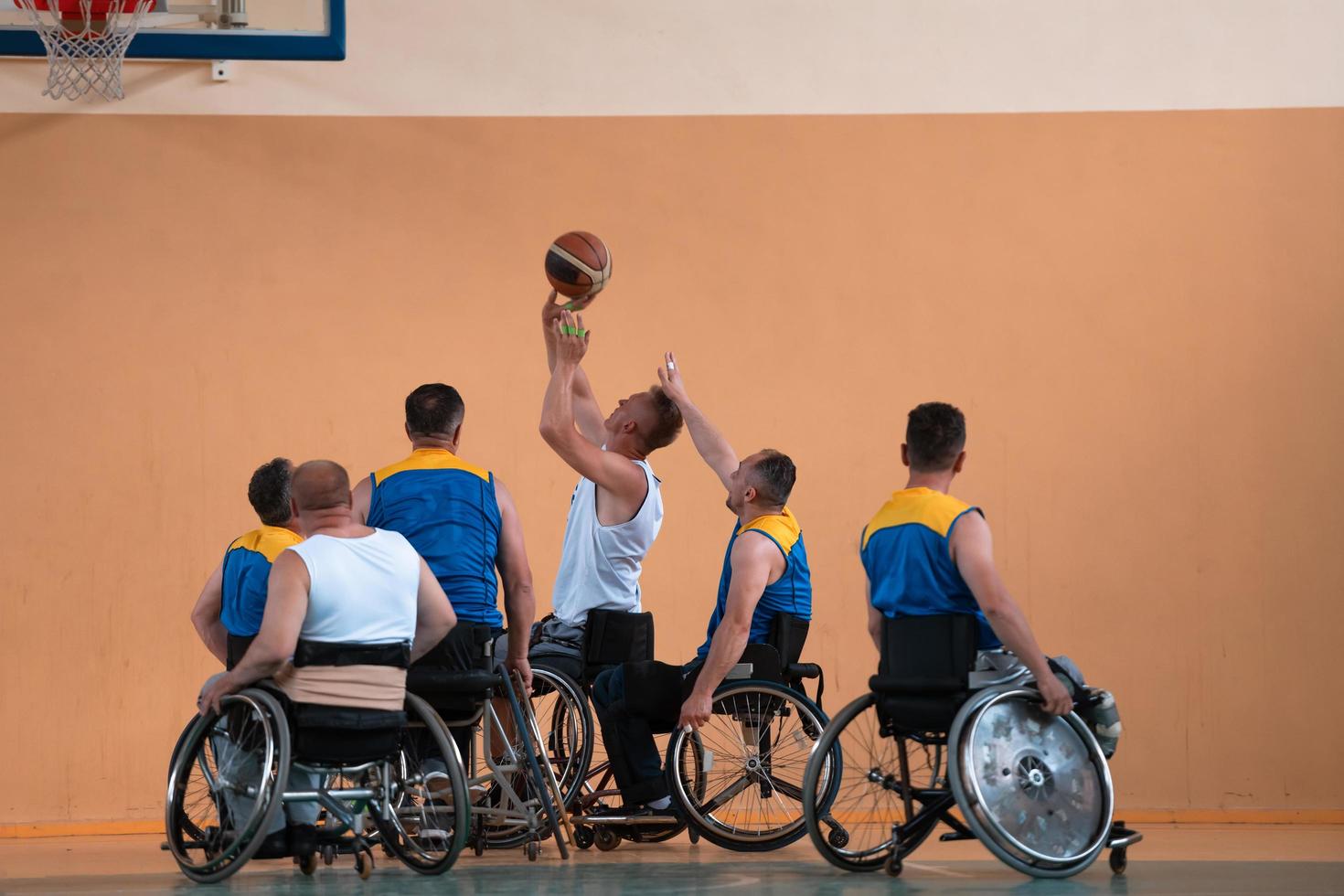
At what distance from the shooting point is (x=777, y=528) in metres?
4.24

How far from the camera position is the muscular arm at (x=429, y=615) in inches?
146

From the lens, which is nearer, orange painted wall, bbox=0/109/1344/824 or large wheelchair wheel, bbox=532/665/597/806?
large wheelchair wheel, bbox=532/665/597/806

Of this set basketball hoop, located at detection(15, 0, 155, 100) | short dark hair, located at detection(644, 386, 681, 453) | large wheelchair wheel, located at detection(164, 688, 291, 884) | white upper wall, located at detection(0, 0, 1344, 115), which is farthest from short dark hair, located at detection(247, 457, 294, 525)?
white upper wall, located at detection(0, 0, 1344, 115)

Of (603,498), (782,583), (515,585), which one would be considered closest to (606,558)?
(603,498)

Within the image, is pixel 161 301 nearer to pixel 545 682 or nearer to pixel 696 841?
pixel 545 682

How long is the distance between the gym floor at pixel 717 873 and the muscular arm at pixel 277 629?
480 millimetres

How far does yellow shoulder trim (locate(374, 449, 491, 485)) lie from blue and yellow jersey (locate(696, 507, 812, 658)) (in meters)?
0.75

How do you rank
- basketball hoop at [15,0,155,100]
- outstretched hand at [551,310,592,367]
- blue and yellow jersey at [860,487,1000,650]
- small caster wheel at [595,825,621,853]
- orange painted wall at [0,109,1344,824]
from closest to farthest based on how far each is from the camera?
blue and yellow jersey at [860,487,1000,650], outstretched hand at [551,310,592,367], small caster wheel at [595,825,621,853], basketball hoop at [15,0,155,100], orange painted wall at [0,109,1344,824]

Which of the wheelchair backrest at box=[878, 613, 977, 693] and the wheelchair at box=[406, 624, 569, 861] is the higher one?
the wheelchair backrest at box=[878, 613, 977, 693]

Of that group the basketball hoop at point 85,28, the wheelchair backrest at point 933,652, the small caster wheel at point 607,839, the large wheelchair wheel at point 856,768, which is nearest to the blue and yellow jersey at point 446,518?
the small caster wheel at point 607,839

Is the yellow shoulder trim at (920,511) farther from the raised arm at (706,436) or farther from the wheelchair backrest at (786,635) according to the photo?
the raised arm at (706,436)

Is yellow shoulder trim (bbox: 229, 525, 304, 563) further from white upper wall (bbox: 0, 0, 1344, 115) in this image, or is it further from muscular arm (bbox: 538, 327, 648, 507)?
white upper wall (bbox: 0, 0, 1344, 115)

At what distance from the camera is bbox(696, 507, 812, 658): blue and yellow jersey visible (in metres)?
4.24

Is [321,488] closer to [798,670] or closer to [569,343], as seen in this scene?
[569,343]
